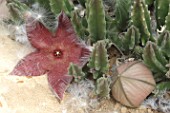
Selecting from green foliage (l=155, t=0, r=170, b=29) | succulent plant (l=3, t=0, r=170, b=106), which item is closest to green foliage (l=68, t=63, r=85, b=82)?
succulent plant (l=3, t=0, r=170, b=106)

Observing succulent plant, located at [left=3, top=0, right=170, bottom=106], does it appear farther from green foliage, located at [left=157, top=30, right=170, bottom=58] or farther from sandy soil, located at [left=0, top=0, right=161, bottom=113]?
sandy soil, located at [left=0, top=0, right=161, bottom=113]

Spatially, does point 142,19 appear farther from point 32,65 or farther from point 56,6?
point 32,65

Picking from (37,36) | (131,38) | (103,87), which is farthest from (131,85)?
(37,36)

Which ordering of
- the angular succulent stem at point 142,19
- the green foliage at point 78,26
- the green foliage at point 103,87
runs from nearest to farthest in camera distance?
the green foliage at point 103,87, the angular succulent stem at point 142,19, the green foliage at point 78,26

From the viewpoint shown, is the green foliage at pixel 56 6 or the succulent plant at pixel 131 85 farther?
the green foliage at pixel 56 6

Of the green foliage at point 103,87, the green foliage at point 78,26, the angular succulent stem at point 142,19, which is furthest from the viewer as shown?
the green foliage at point 78,26

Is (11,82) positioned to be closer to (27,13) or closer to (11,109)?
(11,109)

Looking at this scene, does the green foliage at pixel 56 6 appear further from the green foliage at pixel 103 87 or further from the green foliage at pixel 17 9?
the green foliage at pixel 103 87

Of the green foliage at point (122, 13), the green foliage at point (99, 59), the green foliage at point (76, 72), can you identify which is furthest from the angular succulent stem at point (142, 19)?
the green foliage at point (76, 72)

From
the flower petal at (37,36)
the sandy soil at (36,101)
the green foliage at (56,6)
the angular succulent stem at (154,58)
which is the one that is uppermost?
the green foliage at (56,6)
